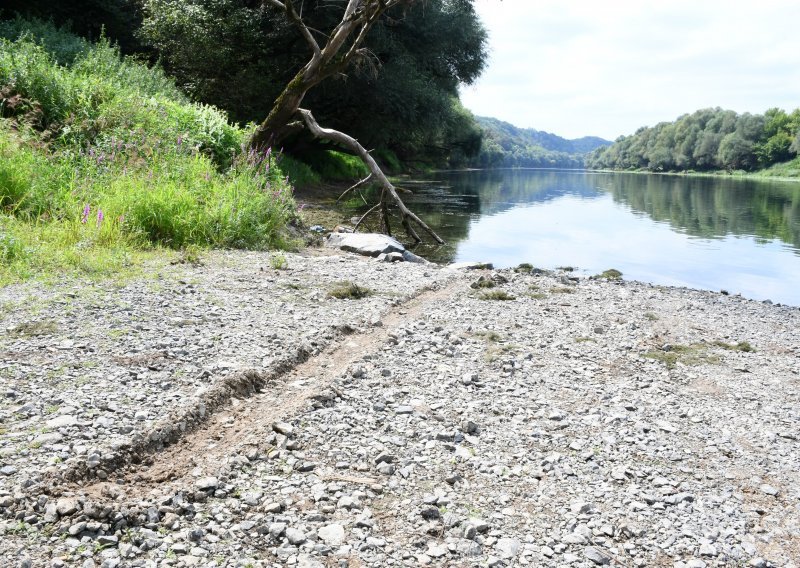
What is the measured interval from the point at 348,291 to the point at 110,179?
20.0 ft

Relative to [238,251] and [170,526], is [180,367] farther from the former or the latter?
[238,251]

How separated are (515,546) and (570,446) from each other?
1715 mm

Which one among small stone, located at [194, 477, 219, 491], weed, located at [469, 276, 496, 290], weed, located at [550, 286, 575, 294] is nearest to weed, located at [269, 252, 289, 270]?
weed, located at [469, 276, 496, 290]

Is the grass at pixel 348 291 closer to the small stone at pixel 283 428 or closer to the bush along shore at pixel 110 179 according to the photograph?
the bush along shore at pixel 110 179

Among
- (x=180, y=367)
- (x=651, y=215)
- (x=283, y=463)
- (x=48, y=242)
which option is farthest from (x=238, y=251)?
(x=651, y=215)

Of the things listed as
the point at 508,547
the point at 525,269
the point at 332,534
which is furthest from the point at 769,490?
the point at 525,269

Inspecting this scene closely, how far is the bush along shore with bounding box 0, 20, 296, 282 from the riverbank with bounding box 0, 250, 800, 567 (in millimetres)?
2212

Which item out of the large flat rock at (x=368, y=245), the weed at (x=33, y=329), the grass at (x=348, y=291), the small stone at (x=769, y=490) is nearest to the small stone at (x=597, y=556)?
the small stone at (x=769, y=490)

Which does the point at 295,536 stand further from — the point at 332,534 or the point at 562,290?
the point at 562,290

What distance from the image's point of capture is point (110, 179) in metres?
13.0

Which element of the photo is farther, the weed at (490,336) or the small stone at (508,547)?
the weed at (490,336)

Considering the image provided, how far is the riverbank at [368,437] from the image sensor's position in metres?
4.27

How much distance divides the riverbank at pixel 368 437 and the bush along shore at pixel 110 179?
7.26 ft

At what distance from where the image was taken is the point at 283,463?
5164 millimetres
